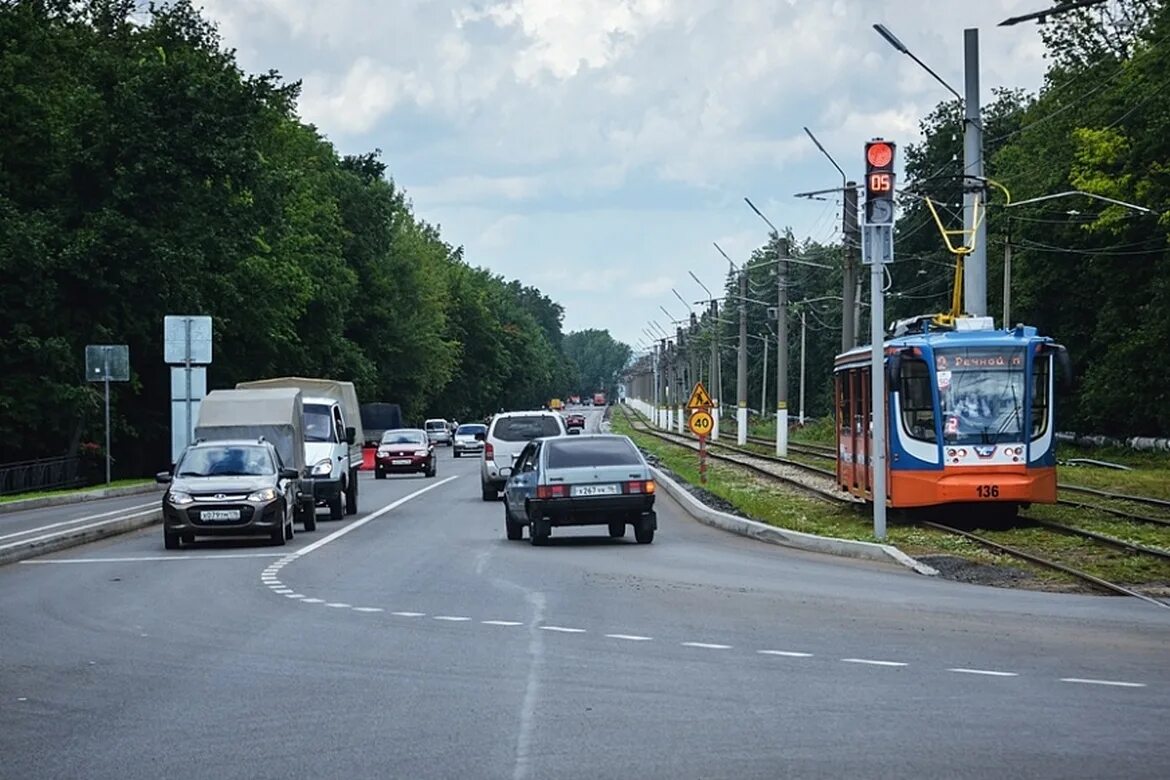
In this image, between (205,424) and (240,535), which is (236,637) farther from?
(205,424)

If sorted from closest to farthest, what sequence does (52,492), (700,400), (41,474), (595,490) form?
(595,490) < (700,400) < (52,492) < (41,474)

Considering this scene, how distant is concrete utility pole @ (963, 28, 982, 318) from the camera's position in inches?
1280

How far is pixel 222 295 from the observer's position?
65062mm

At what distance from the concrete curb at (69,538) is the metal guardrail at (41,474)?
18.3m

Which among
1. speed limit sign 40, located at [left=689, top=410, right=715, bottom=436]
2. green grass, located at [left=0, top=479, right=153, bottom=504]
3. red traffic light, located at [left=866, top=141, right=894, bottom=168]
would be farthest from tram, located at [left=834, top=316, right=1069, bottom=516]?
green grass, located at [left=0, top=479, right=153, bottom=504]

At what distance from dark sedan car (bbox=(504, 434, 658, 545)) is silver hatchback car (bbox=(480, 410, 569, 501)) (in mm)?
13928

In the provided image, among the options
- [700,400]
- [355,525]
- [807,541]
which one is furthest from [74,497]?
[807,541]

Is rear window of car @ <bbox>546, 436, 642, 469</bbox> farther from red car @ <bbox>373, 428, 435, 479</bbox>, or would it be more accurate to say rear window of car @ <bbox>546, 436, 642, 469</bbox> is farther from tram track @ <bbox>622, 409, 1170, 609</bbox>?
red car @ <bbox>373, 428, 435, 479</bbox>

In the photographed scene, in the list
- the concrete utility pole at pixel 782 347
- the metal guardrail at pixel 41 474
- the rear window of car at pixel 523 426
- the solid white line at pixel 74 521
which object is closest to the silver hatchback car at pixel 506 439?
the rear window of car at pixel 523 426

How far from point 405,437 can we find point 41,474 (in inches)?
457

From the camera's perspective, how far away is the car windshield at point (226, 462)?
89.4 feet

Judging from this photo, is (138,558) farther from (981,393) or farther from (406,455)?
(406,455)

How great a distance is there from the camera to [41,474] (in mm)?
55250

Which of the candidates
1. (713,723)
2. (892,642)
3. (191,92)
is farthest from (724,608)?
(191,92)
